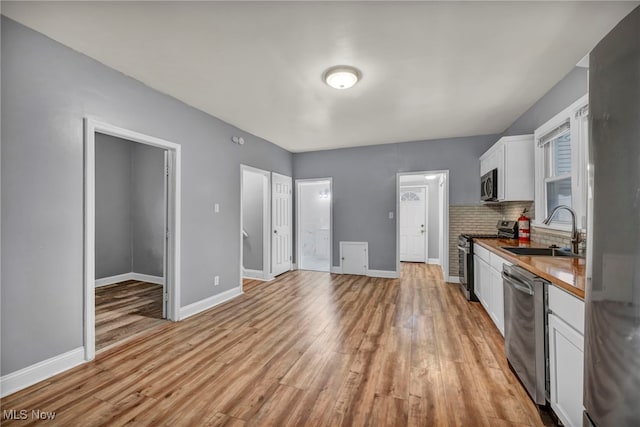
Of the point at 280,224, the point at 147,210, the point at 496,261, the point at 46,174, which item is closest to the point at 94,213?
the point at 46,174

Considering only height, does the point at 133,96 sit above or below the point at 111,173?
above

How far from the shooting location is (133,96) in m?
2.77

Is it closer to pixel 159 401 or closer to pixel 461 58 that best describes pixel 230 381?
pixel 159 401

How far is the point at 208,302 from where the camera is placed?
3658 millimetres

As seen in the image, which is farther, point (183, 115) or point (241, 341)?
point (183, 115)

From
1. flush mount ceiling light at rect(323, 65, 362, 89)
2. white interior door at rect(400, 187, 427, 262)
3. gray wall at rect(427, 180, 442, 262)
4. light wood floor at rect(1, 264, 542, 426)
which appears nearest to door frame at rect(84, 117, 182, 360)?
light wood floor at rect(1, 264, 542, 426)

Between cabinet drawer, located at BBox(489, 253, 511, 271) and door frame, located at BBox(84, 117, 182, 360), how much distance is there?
3.54m

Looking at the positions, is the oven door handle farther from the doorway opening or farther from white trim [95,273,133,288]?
white trim [95,273,133,288]

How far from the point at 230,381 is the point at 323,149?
477 cm

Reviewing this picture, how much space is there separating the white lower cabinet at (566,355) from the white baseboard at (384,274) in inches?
147

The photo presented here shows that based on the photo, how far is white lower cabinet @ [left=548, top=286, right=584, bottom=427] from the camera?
4.49 feet

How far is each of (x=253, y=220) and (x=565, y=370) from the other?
4.96m

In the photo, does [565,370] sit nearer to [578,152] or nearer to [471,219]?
[578,152]

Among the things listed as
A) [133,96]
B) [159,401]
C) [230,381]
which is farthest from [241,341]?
[133,96]
